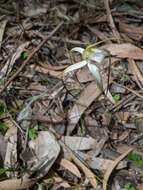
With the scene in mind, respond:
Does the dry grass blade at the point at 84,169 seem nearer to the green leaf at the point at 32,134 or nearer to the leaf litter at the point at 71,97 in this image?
the leaf litter at the point at 71,97

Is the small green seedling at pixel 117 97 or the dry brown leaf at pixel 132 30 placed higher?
the dry brown leaf at pixel 132 30

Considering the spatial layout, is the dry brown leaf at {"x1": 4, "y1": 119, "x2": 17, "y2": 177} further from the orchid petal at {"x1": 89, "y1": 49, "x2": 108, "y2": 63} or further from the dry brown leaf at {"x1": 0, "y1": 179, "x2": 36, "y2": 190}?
the orchid petal at {"x1": 89, "y1": 49, "x2": 108, "y2": 63}

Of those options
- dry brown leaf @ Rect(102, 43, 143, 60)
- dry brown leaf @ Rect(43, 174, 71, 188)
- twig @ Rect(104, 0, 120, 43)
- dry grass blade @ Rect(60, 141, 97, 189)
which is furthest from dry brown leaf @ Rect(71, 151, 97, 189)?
twig @ Rect(104, 0, 120, 43)

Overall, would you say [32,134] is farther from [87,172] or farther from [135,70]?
[135,70]

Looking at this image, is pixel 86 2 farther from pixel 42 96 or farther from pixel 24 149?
pixel 24 149

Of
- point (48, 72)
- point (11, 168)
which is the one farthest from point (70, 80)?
point (11, 168)

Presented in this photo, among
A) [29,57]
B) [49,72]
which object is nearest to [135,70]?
[49,72]

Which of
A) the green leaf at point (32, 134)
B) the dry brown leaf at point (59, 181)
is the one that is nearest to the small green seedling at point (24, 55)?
the green leaf at point (32, 134)
